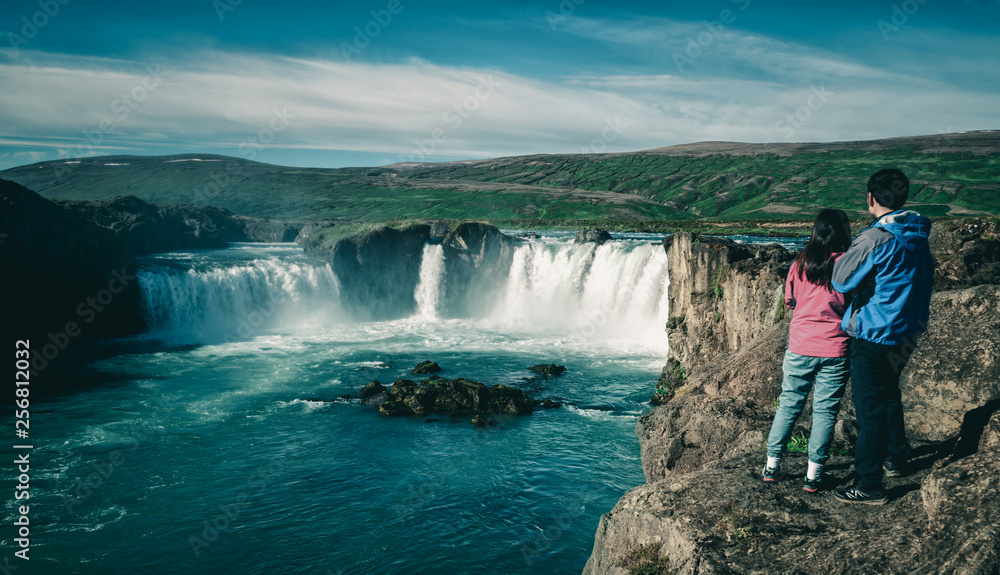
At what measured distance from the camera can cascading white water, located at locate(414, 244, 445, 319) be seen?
5278cm

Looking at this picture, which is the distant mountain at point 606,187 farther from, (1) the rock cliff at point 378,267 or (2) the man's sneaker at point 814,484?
(2) the man's sneaker at point 814,484

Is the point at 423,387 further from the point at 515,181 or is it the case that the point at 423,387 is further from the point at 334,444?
the point at 515,181

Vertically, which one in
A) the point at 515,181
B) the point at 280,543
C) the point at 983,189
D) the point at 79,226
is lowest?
the point at 280,543

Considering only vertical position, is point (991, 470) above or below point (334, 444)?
above

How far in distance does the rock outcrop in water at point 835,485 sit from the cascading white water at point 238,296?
40.5 m

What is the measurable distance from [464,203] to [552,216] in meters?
26.9

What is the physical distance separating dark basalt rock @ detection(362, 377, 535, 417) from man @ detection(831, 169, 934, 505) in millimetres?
19980

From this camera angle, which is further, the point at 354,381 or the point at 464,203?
the point at 464,203

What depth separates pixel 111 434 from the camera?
22672mm

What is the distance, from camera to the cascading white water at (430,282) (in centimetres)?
5278

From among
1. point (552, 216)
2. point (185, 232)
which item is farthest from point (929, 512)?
point (552, 216)

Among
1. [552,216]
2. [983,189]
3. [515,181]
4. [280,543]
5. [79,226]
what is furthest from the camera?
[515,181]

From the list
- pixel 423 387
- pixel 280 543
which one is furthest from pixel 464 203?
pixel 280 543

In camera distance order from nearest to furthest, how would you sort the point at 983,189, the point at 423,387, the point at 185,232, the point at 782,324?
the point at 782,324
the point at 423,387
the point at 185,232
the point at 983,189
